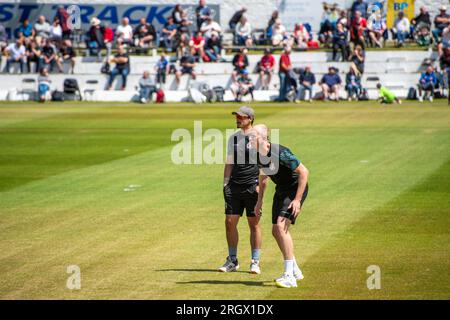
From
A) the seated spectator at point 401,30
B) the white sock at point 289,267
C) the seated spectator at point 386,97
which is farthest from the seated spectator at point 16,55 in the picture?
the white sock at point 289,267

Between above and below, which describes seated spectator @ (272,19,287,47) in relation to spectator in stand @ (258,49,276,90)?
above

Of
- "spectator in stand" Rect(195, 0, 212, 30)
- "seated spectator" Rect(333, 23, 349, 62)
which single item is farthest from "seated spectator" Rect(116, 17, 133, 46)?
"seated spectator" Rect(333, 23, 349, 62)

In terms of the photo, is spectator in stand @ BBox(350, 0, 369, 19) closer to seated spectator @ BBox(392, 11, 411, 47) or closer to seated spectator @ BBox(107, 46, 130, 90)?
seated spectator @ BBox(392, 11, 411, 47)

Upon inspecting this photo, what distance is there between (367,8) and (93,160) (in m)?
27.6

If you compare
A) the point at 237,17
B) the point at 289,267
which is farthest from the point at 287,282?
the point at 237,17

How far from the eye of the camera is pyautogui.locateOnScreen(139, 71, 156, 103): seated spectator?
44094 mm

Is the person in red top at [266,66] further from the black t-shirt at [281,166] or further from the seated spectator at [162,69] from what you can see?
the black t-shirt at [281,166]

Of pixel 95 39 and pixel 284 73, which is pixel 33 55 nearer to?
pixel 95 39

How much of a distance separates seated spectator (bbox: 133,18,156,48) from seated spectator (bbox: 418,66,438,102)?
14305mm

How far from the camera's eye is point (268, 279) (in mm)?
12602

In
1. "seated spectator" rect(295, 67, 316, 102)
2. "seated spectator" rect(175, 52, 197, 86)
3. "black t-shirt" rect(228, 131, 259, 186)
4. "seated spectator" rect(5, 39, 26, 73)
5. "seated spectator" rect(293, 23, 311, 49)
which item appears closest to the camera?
"black t-shirt" rect(228, 131, 259, 186)

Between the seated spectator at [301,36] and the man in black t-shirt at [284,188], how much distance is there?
3666 cm

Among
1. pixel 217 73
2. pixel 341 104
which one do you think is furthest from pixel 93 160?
pixel 217 73

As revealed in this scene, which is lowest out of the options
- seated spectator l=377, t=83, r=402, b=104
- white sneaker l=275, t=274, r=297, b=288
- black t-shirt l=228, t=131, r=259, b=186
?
seated spectator l=377, t=83, r=402, b=104
